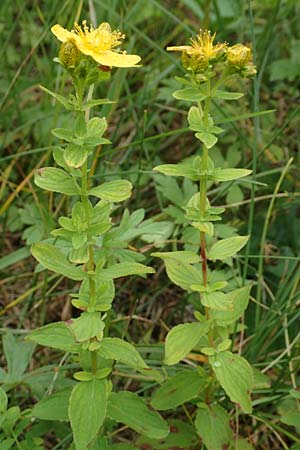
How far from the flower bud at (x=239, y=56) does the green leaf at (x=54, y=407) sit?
64 cm

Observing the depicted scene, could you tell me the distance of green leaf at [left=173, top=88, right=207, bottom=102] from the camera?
1123 millimetres

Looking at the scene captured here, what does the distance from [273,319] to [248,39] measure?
3.70 feet

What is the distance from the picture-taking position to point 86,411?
44.3 inches

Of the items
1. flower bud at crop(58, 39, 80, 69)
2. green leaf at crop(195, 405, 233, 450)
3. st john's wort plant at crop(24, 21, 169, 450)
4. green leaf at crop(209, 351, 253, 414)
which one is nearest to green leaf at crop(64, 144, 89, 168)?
st john's wort plant at crop(24, 21, 169, 450)

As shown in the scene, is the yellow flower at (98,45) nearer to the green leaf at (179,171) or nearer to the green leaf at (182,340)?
the green leaf at (179,171)

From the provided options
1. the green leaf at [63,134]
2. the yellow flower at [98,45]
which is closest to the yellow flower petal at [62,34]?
the yellow flower at [98,45]

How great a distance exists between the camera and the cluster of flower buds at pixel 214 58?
1.10 meters

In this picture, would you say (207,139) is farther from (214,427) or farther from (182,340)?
(214,427)

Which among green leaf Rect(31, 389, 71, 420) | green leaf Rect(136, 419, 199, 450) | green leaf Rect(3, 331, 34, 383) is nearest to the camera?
green leaf Rect(31, 389, 71, 420)

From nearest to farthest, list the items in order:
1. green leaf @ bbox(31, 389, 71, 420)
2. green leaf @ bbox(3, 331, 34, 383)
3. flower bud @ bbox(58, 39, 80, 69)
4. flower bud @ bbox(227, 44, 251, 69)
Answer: flower bud @ bbox(58, 39, 80, 69) < flower bud @ bbox(227, 44, 251, 69) < green leaf @ bbox(31, 389, 71, 420) < green leaf @ bbox(3, 331, 34, 383)

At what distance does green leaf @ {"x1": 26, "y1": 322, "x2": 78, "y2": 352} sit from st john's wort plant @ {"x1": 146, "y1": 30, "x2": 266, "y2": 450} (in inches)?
6.5

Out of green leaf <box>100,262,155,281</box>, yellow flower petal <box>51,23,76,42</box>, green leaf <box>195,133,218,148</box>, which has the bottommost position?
green leaf <box>100,262,155,281</box>

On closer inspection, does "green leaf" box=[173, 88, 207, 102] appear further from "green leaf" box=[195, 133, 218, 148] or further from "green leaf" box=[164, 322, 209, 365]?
"green leaf" box=[164, 322, 209, 365]

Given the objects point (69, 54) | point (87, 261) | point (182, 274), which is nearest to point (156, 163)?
point (182, 274)
